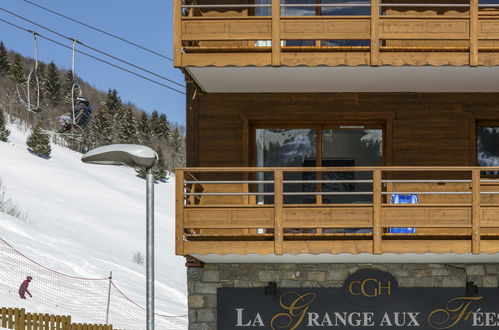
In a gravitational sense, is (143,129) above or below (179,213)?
above

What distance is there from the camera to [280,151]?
54.0 ft

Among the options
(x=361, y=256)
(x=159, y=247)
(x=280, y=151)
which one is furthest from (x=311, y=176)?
(x=159, y=247)

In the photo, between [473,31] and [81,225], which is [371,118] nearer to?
[473,31]

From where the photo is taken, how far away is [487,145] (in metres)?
16.6

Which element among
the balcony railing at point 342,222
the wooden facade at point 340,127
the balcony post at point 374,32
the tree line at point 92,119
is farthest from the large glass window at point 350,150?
the tree line at point 92,119

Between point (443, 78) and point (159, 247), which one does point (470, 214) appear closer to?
point (443, 78)

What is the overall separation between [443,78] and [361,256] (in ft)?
11.4

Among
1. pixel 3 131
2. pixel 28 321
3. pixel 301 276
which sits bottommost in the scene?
pixel 28 321

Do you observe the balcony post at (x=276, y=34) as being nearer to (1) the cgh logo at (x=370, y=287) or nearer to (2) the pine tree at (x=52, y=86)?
(1) the cgh logo at (x=370, y=287)

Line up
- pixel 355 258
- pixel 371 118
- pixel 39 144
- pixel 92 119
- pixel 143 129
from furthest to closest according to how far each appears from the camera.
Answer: pixel 143 129
pixel 92 119
pixel 39 144
pixel 371 118
pixel 355 258

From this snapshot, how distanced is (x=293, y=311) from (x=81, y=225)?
44.1 m

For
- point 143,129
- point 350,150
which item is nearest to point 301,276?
point 350,150

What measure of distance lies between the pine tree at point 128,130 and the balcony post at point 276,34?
93.4m

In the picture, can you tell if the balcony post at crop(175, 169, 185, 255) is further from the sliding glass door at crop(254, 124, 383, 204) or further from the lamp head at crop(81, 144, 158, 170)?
the lamp head at crop(81, 144, 158, 170)
